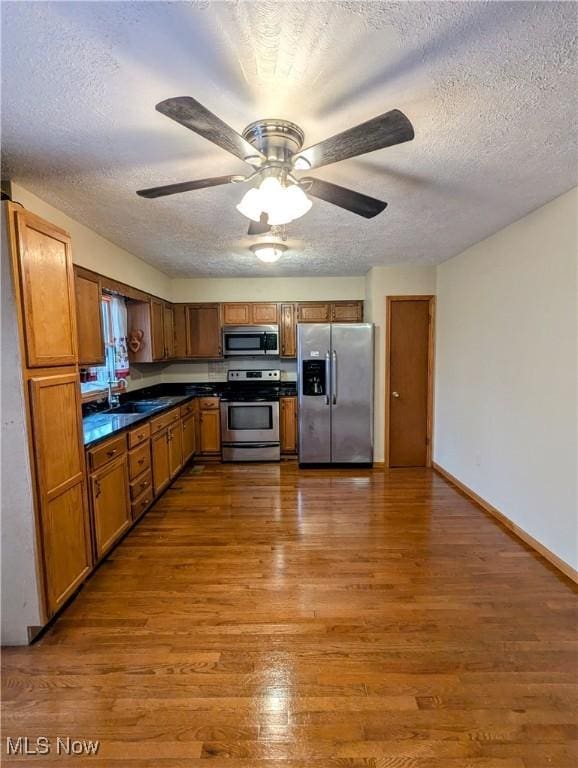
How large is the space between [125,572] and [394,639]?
174 centimetres

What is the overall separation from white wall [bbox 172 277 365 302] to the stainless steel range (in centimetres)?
135

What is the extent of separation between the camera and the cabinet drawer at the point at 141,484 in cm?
296

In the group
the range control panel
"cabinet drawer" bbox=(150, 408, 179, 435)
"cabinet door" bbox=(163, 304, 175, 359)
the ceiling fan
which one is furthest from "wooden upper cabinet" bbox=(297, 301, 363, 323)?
the ceiling fan

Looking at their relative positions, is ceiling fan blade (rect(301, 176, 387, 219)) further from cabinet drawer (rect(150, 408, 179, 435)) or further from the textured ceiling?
cabinet drawer (rect(150, 408, 179, 435))

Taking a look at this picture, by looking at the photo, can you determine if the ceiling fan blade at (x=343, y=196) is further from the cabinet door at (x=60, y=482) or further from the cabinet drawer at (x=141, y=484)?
the cabinet drawer at (x=141, y=484)

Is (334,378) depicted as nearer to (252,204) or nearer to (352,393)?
(352,393)

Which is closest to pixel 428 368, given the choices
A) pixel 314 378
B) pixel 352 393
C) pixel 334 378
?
pixel 352 393

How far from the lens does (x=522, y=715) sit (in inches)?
57.9

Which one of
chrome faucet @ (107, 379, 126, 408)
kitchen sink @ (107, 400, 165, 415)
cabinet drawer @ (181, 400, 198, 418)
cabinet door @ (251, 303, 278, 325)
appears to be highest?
cabinet door @ (251, 303, 278, 325)

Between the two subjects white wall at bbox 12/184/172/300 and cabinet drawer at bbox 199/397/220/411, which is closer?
white wall at bbox 12/184/172/300

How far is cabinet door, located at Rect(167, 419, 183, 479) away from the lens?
3836 mm

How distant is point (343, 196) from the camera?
1.74 m

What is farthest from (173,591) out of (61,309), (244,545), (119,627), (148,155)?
(148,155)

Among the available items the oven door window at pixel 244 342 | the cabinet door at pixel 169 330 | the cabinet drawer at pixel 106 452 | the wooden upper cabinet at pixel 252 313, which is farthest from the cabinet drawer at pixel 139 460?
the wooden upper cabinet at pixel 252 313
